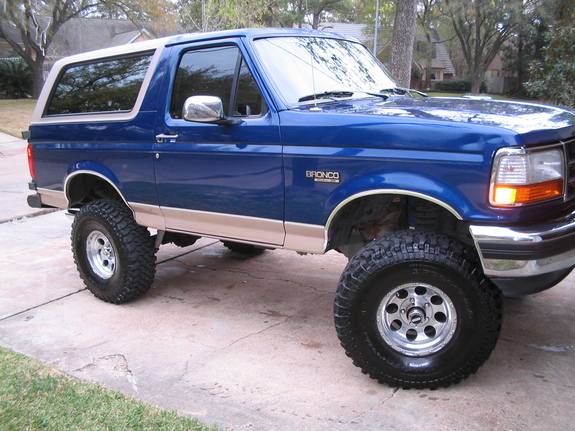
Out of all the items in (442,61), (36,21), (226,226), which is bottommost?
(226,226)

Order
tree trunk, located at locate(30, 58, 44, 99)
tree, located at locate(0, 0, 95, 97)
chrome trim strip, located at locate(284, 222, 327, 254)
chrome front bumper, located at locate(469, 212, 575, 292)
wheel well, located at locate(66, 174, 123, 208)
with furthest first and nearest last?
tree trunk, located at locate(30, 58, 44, 99)
tree, located at locate(0, 0, 95, 97)
wheel well, located at locate(66, 174, 123, 208)
chrome trim strip, located at locate(284, 222, 327, 254)
chrome front bumper, located at locate(469, 212, 575, 292)

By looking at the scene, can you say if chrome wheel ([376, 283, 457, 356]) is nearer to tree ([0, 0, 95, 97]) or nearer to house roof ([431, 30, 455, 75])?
tree ([0, 0, 95, 97])

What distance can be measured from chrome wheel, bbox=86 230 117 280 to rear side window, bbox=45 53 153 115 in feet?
3.72

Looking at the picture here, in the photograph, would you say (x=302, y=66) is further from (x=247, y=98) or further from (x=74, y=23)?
(x=74, y=23)

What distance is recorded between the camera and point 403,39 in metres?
9.42

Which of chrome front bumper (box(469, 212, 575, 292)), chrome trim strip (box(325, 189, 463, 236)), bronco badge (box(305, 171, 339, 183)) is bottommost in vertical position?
chrome front bumper (box(469, 212, 575, 292))

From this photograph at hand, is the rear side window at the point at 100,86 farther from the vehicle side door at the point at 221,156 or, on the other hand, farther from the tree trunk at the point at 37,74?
the tree trunk at the point at 37,74

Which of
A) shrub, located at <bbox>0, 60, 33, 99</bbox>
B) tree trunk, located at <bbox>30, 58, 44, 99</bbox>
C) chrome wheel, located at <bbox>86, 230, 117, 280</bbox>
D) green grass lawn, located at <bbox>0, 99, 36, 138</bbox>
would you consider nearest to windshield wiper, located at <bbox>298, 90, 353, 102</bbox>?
chrome wheel, located at <bbox>86, 230, 117, 280</bbox>

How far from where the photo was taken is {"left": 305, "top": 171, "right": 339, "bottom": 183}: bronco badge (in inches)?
134

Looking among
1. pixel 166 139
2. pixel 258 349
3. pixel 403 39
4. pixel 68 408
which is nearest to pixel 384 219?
pixel 258 349

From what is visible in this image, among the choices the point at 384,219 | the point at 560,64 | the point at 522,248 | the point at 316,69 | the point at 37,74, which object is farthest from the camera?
the point at 37,74

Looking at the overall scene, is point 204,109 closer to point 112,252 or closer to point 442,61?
point 112,252

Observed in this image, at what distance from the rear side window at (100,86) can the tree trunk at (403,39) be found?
18.6 feet

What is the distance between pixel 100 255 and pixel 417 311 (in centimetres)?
305
